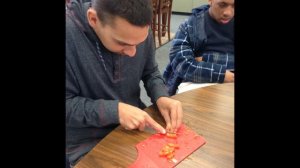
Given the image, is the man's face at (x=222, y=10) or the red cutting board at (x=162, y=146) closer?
the red cutting board at (x=162, y=146)

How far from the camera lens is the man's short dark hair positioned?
98 cm

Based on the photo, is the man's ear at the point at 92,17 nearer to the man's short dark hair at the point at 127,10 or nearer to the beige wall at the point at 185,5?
the man's short dark hair at the point at 127,10

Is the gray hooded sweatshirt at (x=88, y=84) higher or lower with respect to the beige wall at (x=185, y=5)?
lower

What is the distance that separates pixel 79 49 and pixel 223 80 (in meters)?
0.89

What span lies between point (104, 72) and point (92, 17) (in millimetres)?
205

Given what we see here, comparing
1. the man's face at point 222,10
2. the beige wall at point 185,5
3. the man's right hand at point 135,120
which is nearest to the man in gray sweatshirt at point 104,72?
the man's right hand at point 135,120

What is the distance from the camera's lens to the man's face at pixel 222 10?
1.73m

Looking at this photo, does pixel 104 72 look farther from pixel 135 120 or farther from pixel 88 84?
pixel 135 120

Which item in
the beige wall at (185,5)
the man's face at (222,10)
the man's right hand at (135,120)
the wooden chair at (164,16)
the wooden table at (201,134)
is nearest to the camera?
the wooden table at (201,134)

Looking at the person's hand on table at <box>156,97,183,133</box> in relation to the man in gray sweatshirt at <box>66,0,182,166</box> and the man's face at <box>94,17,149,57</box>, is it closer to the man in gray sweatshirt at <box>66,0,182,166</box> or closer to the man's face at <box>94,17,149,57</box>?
the man in gray sweatshirt at <box>66,0,182,166</box>

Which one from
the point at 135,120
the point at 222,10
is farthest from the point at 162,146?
the point at 222,10
